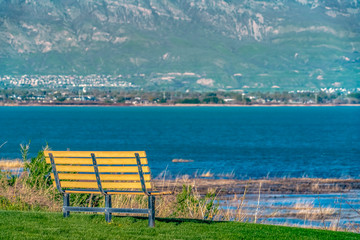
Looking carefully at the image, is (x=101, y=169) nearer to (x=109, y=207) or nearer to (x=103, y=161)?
(x=103, y=161)

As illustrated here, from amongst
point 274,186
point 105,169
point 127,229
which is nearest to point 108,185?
point 105,169

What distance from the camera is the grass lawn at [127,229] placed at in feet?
34.3

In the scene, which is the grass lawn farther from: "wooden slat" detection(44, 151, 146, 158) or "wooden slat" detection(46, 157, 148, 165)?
"wooden slat" detection(44, 151, 146, 158)

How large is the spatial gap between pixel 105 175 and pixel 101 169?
125 millimetres

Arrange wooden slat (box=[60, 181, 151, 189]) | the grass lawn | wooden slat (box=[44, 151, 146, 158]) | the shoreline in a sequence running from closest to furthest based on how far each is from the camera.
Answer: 1. the grass lawn
2. wooden slat (box=[44, 151, 146, 158])
3. wooden slat (box=[60, 181, 151, 189])
4. the shoreline

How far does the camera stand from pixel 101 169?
37.3 feet

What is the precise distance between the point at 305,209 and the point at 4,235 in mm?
13449

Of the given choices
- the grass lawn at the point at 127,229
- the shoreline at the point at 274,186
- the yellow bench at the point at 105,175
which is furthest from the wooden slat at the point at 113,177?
the shoreline at the point at 274,186

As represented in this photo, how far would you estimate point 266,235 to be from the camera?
10828mm

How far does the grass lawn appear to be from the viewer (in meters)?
10.5

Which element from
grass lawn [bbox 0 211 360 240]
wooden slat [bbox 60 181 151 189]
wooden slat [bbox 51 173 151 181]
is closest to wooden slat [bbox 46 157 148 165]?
wooden slat [bbox 51 173 151 181]

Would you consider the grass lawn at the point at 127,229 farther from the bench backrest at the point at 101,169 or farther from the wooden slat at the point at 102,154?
the wooden slat at the point at 102,154

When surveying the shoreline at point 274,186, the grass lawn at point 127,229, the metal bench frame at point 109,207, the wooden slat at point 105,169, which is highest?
the wooden slat at point 105,169

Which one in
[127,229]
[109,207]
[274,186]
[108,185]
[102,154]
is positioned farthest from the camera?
[274,186]
